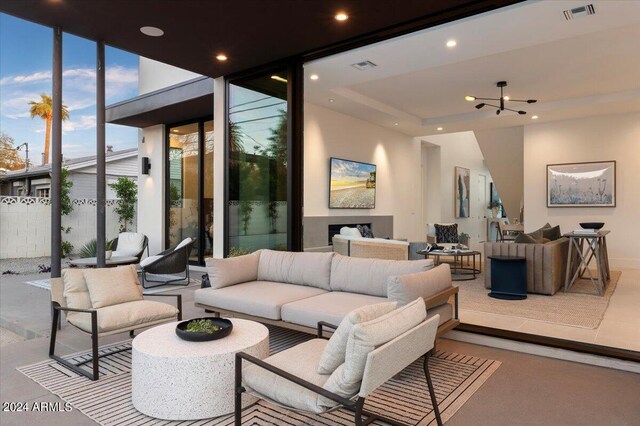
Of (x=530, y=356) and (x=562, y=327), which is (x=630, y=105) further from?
(x=530, y=356)

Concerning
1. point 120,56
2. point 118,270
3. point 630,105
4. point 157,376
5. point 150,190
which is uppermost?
point 120,56

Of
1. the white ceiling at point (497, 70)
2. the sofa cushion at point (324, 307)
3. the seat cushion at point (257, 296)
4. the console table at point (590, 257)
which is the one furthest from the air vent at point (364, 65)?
the console table at point (590, 257)

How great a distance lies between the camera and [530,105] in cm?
792

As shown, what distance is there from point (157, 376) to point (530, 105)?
8.04 metres

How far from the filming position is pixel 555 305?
Result: 4977 mm

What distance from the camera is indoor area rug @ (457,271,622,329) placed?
4357mm

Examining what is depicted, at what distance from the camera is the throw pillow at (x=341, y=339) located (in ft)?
6.30

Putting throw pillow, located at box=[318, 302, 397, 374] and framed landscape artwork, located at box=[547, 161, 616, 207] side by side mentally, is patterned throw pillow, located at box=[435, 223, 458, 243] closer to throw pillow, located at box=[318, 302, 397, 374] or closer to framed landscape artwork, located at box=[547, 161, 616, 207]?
framed landscape artwork, located at box=[547, 161, 616, 207]

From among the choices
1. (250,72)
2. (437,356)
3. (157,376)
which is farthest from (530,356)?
(250,72)

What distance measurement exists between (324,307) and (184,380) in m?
1.31

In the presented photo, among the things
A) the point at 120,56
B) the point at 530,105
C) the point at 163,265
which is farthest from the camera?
the point at 120,56

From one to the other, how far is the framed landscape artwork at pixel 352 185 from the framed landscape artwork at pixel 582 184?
12.4ft

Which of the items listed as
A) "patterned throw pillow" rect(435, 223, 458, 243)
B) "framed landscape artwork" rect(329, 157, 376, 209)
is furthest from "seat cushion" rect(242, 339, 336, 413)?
"patterned throw pillow" rect(435, 223, 458, 243)

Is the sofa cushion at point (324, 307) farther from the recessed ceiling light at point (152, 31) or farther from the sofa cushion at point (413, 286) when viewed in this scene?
the recessed ceiling light at point (152, 31)
